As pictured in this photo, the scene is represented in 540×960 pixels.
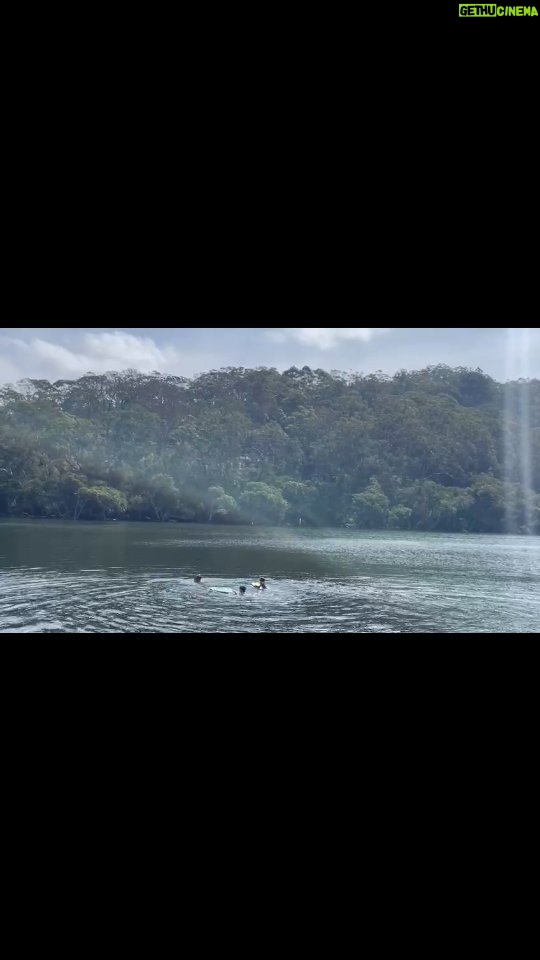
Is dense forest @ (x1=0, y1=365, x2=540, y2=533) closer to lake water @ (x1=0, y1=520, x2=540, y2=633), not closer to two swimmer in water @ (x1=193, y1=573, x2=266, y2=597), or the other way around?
lake water @ (x1=0, y1=520, x2=540, y2=633)

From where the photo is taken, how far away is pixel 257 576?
10.3m

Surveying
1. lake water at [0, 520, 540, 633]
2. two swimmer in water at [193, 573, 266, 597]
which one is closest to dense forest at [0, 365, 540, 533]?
lake water at [0, 520, 540, 633]

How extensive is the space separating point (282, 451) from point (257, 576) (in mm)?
2436

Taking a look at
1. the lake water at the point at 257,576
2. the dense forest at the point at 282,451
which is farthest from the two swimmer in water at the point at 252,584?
the dense forest at the point at 282,451

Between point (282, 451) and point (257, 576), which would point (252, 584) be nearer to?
point (257, 576)

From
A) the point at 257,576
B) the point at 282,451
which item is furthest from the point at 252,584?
the point at 282,451

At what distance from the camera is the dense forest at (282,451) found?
35.1 feet

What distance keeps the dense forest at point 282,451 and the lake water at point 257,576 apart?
0.49m

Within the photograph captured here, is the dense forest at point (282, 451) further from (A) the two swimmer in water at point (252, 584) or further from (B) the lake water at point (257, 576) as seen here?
(A) the two swimmer in water at point (252, 584)

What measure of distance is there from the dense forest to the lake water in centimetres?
49
